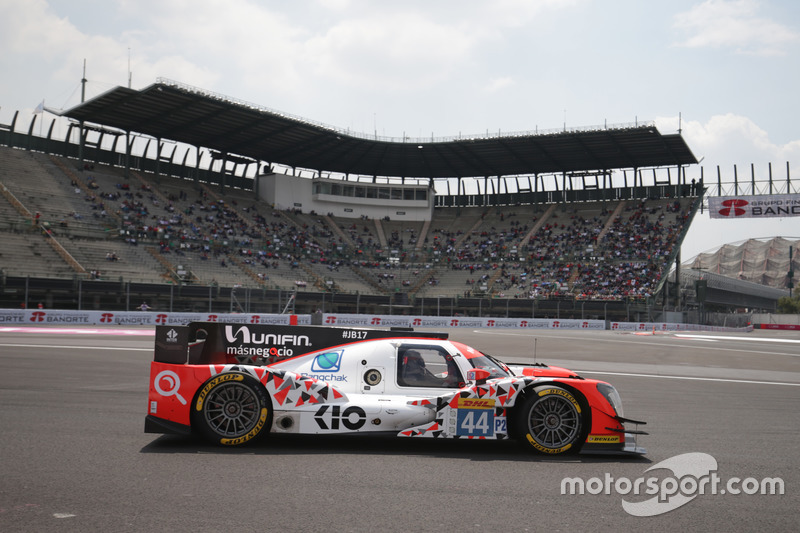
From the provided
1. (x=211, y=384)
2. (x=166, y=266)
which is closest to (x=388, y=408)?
(x=211, y=384)

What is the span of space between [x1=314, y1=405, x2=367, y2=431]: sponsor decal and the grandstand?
33.7m

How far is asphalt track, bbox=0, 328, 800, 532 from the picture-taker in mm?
4824

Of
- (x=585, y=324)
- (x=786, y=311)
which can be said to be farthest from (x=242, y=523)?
(x=786, y=311)

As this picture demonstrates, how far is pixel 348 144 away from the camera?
65.2 meters

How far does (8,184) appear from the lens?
159ft

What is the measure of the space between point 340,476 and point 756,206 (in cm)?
4934

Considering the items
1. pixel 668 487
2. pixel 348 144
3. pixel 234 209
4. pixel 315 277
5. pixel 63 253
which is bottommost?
pixel 668 487

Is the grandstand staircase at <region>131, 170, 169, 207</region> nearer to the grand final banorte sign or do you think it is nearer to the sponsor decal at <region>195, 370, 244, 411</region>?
the grand final banorte sign

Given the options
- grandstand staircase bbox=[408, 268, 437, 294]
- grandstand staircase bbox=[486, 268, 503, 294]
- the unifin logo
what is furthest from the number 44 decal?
grandstand staircase bbox=[408, 268, 437, 294]

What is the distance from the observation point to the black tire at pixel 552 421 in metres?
7.19

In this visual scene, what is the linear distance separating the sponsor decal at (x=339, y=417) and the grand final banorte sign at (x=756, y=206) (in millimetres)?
47461

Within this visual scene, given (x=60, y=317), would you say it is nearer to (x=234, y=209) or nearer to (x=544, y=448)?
(x=234, y=209)

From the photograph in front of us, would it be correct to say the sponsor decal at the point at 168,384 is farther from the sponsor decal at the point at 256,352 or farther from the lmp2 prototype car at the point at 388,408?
the sponsor decal at the point at 256,352

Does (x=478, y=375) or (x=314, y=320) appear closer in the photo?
(x=478, y=375)
